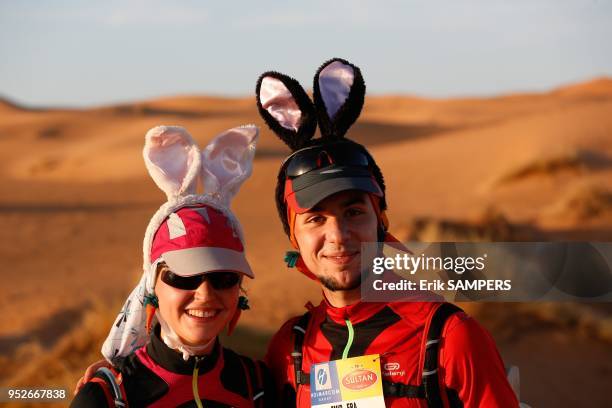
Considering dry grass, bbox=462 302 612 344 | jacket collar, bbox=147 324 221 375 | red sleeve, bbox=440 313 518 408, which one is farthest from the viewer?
dry grass, bbox=462 302 612 344

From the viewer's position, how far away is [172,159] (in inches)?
165

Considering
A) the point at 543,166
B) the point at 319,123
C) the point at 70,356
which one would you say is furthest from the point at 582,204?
the point at 319,123

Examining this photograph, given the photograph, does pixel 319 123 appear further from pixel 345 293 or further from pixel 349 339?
pixel 349 339

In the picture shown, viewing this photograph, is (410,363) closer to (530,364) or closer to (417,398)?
(417,398)

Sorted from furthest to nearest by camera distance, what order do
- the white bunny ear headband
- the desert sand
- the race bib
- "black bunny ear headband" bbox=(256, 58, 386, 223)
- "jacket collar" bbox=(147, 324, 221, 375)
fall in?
the desert sand < the white bunny ear headband < "black bunny ear headband" bbox=(256, 58, 386, 223) < "jacket collar" bbox=(147, 324, 221, 375) < the race bib

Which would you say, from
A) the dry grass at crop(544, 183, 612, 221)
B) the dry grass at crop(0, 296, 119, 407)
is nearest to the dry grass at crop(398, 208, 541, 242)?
the dry grass at crop(544, 183, 612, 221)

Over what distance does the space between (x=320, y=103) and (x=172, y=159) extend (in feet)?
2.47

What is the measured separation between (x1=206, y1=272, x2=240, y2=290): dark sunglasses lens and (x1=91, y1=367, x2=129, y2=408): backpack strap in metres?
0.56

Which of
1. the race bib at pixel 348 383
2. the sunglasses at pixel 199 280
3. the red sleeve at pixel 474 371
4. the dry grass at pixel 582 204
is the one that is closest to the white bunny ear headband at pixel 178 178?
the sunglasses at pixel 199 280

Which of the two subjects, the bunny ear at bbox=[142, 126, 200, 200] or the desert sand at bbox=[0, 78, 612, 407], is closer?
the bunny ear at bbox=[142, 126, 200, 200]

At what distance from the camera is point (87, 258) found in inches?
683

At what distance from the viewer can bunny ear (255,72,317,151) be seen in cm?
411

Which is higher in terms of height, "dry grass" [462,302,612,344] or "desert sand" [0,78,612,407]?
"desert sand" [0,78,612,407]

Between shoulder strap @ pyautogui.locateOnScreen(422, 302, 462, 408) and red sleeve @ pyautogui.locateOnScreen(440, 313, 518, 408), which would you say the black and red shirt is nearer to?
shoulder strap @ pyautogui.locateOnScreen(422, 302, 462, 408)
